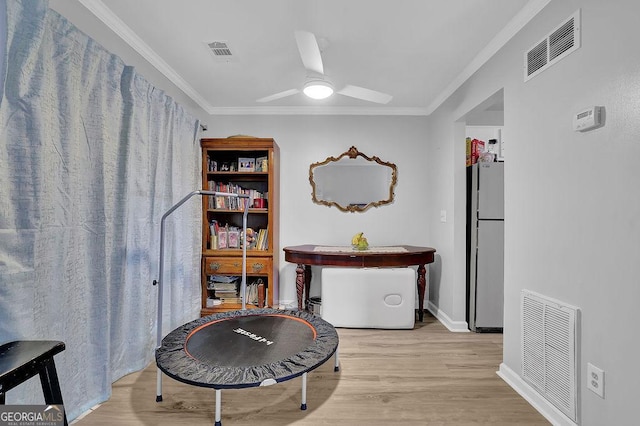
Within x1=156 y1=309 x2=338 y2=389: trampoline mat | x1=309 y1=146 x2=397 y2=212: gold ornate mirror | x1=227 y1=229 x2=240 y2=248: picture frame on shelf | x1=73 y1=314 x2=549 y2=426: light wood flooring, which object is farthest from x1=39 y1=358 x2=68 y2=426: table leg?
x1=309 y1=146 x2=397 y2=212: gold ornate mirror

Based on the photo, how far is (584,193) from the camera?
5.40 ft

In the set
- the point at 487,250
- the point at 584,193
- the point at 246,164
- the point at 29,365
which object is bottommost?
the point at 29,365

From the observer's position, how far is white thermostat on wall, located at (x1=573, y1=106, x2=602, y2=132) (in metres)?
1.55

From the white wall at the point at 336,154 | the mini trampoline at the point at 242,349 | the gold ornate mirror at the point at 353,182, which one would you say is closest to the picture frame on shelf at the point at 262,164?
the white wall at the point at 336,154

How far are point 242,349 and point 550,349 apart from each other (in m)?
1.80

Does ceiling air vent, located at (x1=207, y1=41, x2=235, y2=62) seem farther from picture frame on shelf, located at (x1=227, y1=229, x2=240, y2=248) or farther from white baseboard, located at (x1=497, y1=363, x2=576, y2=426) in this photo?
white baseboard, located at (x1=497, y1=363, x2=576, y2=426)

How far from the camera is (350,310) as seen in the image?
3.33 m

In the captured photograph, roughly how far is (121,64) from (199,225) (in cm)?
174

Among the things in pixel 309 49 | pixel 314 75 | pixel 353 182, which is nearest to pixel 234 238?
pixel 353 182

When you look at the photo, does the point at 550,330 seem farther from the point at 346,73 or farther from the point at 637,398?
the point at 346,73

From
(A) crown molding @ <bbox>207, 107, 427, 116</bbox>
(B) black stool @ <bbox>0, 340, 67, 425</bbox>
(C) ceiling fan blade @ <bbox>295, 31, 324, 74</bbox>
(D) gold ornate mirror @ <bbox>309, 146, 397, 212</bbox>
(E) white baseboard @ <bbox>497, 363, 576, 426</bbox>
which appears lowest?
(E) white baseboard @ <bbox>497, 363, 576, 426</bbox>

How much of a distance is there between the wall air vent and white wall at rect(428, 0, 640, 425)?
0.04 metres

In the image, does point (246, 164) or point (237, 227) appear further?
point (237, 227)

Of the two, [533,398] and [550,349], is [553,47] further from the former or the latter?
[533,398]
